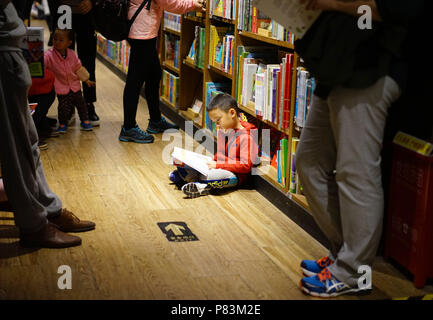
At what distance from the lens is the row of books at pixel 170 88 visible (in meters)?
5.46

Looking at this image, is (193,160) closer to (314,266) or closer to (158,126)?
(314,266)

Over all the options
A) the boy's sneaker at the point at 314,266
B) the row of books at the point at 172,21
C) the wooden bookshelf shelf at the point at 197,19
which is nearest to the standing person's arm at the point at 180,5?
the wooden bookshelf shelf at the point at 197,19

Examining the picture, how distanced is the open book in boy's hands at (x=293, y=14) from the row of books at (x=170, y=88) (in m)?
3.15

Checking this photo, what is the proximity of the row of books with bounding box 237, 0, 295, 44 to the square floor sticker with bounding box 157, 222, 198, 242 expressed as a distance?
3.73 ft

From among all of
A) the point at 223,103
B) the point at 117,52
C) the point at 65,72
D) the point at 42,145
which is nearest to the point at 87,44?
the point at 65,72

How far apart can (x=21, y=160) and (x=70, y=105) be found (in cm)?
239

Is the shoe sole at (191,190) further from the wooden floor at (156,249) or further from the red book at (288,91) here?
the red book at (288,91)

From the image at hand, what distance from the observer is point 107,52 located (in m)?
8.60

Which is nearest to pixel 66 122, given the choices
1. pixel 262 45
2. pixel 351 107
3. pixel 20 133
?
pixel 262 45

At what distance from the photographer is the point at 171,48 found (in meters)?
5.83

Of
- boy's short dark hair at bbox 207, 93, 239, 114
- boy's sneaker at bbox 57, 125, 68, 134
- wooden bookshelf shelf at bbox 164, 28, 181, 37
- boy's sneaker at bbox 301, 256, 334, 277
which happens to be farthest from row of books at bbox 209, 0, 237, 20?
boy's sneaker at bbox 301, 256, 334, 277

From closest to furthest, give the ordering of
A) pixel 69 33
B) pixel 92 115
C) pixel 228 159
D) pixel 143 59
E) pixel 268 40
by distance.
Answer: pixel 268 40 → pixel 228 159 → pixel 143 59 → pixel 69 33 → pixel 92 115

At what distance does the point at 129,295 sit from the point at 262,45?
223 cm
